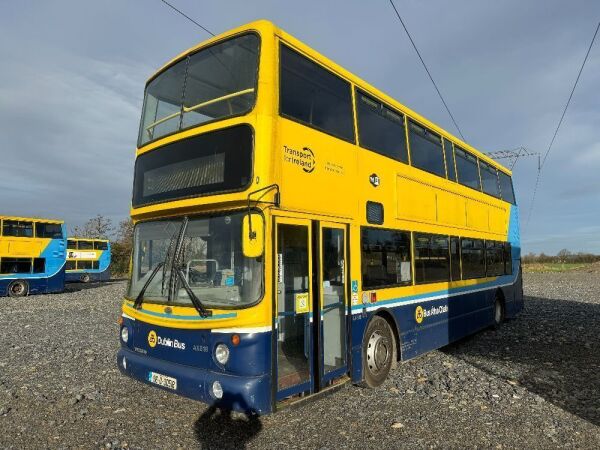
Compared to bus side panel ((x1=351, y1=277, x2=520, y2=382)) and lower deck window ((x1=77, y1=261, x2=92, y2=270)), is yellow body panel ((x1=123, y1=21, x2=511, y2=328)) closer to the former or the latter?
bus side panel ((x1=351, y1=277, x2=520, y2=382))

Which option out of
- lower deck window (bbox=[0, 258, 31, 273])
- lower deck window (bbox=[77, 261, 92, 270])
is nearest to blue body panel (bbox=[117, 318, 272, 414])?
lower deck window (bbox=[0, 258, 31, 273])

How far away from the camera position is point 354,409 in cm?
558

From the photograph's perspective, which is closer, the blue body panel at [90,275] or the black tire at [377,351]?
the black tire at [377,351]

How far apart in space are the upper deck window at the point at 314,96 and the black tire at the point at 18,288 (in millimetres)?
22412

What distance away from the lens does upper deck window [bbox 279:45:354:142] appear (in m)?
5.25

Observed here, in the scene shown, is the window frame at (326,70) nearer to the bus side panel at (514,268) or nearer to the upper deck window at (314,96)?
the upper deck window at (314,96)

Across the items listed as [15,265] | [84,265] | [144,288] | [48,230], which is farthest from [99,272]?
[144,288]

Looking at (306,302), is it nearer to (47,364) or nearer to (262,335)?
(262,335)

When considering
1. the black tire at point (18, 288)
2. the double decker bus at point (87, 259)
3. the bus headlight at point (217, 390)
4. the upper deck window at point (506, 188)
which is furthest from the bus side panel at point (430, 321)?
the double decker bus at point (87, 259)

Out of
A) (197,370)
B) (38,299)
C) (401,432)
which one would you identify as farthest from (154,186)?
(38,299)

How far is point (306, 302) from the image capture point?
205 inches

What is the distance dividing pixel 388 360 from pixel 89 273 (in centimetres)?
3214

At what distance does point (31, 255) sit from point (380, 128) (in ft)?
72.6

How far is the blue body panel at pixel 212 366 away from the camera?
14.5ft
